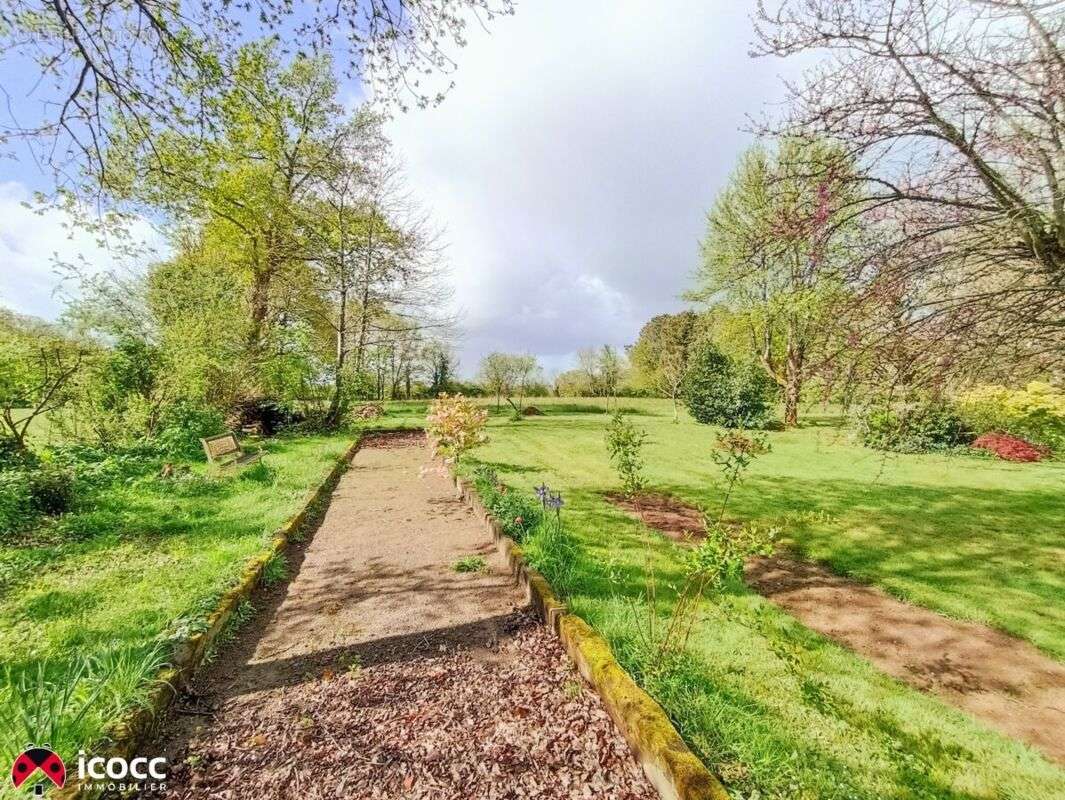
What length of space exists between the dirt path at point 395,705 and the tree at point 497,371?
26541mm

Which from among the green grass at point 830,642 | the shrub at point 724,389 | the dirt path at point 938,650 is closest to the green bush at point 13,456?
the green grass at point 830,642

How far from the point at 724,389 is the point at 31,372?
23390 mm

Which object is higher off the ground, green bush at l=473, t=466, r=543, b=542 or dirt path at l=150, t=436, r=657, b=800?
green bush at l=473, t=466, r=543, b=542

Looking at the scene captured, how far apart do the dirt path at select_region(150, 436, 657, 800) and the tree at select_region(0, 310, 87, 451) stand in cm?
699

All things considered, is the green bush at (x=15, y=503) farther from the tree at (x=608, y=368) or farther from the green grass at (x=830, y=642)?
the tree at (x=608, y=368)

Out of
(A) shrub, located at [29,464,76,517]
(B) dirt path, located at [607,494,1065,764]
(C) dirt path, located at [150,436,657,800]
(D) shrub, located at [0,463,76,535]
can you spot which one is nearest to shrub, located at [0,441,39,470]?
(D) shrub, located at [0,463,76,535]

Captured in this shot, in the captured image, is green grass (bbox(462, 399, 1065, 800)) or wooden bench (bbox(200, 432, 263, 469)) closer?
green grass (bbox(462, 399, 1065, 800))

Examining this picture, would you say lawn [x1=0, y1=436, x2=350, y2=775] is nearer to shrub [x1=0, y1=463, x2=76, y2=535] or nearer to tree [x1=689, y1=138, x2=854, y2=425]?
shrub [x1=0, y1=463, x2=76, y2=535]

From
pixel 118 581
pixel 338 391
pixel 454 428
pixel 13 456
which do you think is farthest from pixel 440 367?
pixel 118 581

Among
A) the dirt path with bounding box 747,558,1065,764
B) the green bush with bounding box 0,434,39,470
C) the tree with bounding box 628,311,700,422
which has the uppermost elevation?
the tree with bounding box 628,311,700,422

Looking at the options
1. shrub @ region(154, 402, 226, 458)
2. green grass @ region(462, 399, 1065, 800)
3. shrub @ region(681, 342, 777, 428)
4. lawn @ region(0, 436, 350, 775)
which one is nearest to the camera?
green grass @ region(462, 399, 1065, 800)

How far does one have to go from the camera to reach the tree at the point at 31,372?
7.62m

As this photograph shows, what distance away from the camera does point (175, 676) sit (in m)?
2.93

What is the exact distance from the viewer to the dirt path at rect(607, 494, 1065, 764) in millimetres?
3240
